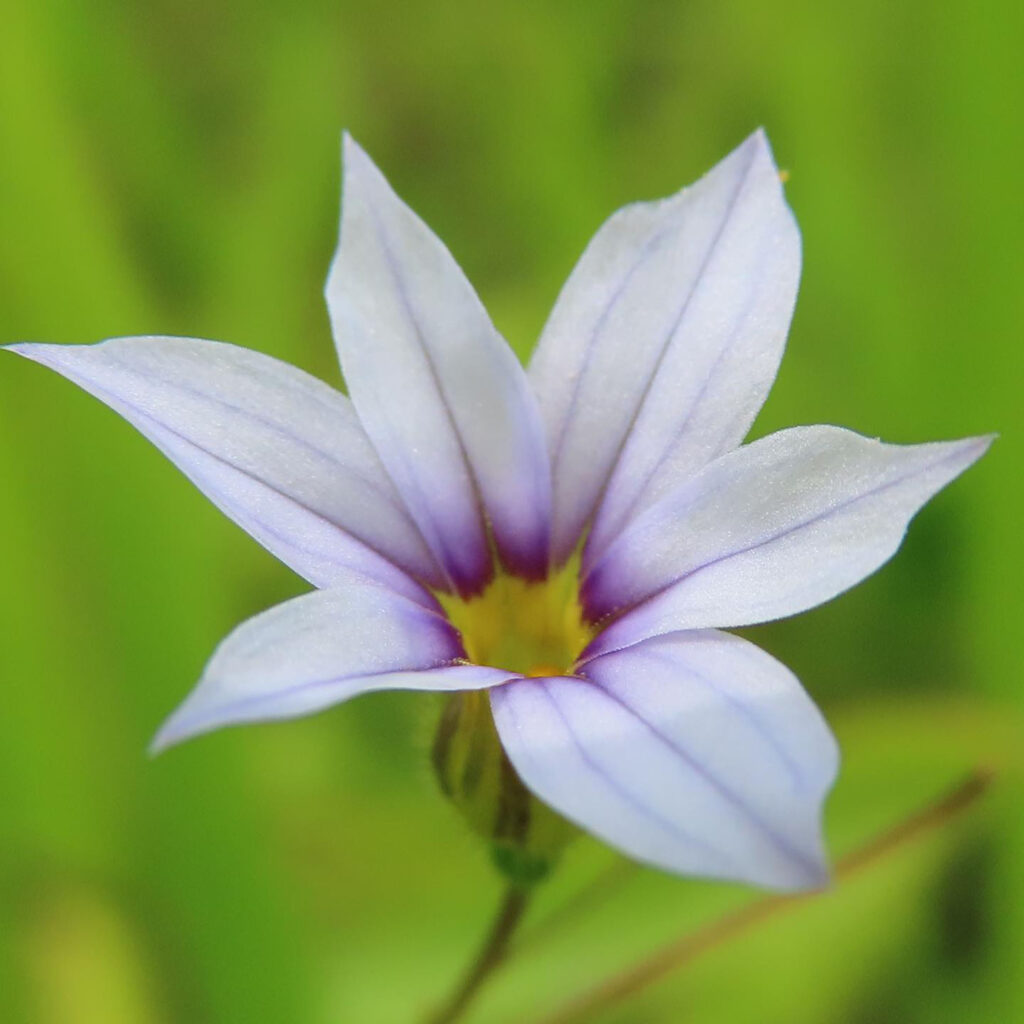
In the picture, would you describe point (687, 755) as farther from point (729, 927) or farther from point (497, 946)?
point (729, 927)

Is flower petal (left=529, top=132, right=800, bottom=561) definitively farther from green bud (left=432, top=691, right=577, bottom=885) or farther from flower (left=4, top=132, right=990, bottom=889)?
green bud (left=432, top=691, right=577, bottom=885)

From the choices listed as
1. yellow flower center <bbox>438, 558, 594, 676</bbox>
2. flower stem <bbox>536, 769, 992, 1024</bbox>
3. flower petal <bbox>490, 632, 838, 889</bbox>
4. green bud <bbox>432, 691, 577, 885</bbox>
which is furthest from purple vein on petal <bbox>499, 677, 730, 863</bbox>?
flower stem <bbox>536, 769, 992, 1024</bbox>

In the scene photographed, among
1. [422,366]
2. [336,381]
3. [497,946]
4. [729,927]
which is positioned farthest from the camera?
[336,381]

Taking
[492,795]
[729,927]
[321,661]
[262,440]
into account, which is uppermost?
[262,440]

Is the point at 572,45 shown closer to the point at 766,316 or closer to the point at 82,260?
the point at 82,260

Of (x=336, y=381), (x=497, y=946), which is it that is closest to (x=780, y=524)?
(x=497, y=946)

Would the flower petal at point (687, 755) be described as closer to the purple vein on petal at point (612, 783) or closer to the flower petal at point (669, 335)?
the purple vein on petal at point (612, 783)

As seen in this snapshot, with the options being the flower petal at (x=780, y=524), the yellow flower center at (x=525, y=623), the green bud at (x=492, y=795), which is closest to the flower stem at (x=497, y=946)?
the green bud at (x=492, y=795)
